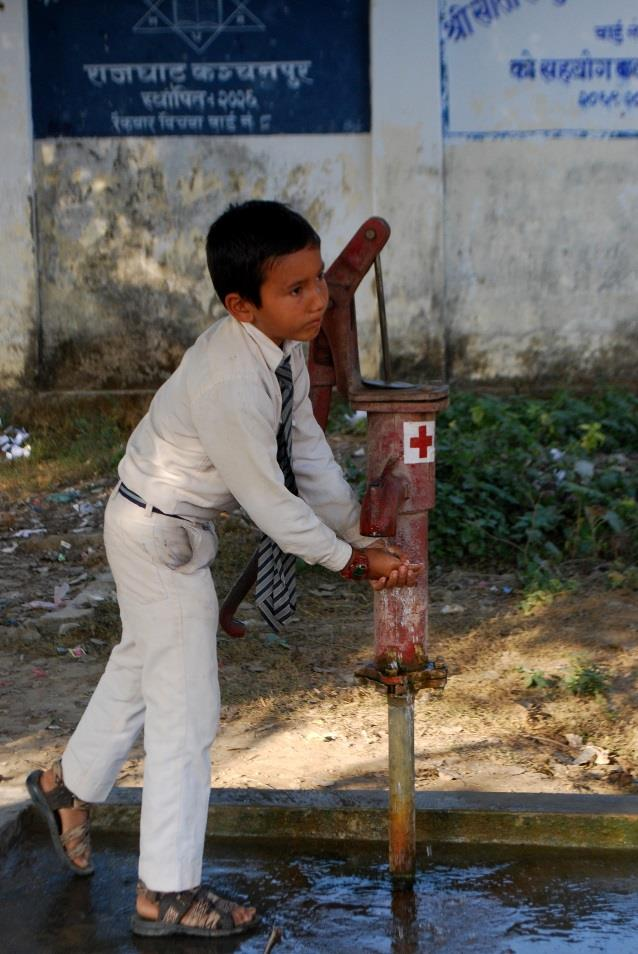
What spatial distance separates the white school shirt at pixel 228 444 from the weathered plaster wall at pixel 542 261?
4756 millimetres

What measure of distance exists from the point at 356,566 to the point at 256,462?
28 centimetres

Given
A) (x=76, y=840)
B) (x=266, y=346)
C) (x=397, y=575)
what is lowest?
(x=76, y=840)

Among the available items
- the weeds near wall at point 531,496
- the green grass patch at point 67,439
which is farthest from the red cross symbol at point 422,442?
the green grass patch at point 67,439

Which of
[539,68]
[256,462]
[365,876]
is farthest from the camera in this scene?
[539,68]

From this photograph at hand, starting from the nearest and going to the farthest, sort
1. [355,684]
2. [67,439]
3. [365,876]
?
[365,876], [355,684], [67,439]

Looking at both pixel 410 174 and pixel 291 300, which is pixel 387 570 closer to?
pixel 291 300

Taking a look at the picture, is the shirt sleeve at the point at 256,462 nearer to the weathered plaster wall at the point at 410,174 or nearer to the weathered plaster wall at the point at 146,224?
the weathered plaster wall at the point at 410,174

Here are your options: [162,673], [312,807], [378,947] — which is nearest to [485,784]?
[312,807]

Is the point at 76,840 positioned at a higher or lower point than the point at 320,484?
lower

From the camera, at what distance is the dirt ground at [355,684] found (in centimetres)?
346

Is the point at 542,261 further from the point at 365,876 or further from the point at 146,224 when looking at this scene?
the point at 365,876

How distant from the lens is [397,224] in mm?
7070

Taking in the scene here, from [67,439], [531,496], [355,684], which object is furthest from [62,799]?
[67,439]

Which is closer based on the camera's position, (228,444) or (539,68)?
(228,444)
